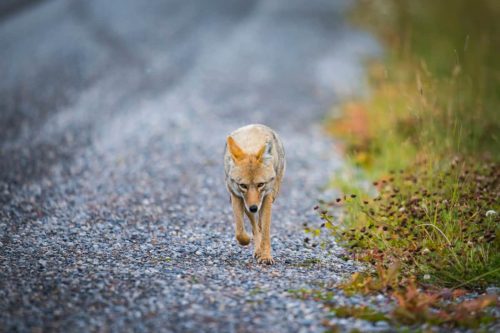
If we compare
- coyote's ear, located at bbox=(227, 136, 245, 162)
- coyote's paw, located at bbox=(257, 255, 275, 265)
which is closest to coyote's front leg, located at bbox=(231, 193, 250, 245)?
coyote's paw, located at bbox=(257, 255, 275, 265)

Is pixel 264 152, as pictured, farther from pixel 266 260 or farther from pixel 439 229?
pixel 439 229

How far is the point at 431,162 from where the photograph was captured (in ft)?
26.2

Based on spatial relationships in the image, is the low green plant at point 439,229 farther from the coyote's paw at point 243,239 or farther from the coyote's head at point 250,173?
the coyote's paw at point 243,239

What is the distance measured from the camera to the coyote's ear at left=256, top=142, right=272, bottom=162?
6891mm

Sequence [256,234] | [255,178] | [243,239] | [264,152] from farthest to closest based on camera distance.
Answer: [256,234]
[243,239]
[264,152]
[255,178]

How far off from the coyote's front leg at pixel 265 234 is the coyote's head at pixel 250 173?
0.22m

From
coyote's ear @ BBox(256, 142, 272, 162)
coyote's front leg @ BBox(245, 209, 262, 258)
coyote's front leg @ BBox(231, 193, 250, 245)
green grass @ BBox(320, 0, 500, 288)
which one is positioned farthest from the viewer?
coyote's front leg @ BBox(245, 209, 262, 258)

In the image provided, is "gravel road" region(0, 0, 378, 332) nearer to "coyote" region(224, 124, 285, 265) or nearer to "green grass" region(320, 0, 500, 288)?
"coyote" region(224, 124, 285, 265)

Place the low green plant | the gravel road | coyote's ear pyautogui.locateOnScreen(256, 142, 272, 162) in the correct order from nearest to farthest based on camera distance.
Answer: the gravel road
the low green plant
coyote's ear pyautogui.locateOnScreen(256, 142, 272, 162)

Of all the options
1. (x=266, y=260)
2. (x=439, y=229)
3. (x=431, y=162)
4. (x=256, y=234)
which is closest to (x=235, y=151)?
(x=256, y=234)

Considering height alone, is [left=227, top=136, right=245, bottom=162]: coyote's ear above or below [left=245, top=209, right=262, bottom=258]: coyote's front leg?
above

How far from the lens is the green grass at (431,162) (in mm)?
6770

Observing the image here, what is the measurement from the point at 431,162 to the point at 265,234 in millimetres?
2181

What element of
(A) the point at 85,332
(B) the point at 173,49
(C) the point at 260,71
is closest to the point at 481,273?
(A) the point at 85,332
